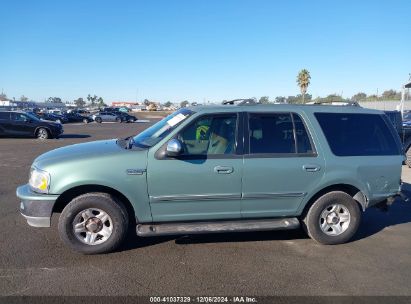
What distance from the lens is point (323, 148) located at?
4906 mm

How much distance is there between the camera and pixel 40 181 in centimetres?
435

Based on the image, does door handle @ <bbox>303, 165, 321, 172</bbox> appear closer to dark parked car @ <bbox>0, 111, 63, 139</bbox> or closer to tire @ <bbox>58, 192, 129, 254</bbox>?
tire @ <bbox>58, 192, 129, 254</bbox>

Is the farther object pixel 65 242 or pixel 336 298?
pixel 65 242

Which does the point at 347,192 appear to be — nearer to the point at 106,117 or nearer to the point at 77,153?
the point at 77,153

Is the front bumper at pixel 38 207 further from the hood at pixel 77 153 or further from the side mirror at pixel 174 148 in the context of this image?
the side mirror at pixel 174 148

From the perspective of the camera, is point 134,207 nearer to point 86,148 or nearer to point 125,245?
point 125,245

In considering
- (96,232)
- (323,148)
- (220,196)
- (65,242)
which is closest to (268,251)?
(220,196)

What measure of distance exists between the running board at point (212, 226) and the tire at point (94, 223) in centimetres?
28

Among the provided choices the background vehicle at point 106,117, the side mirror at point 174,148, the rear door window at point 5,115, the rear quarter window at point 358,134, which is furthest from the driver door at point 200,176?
the background vehicle at point 106,117

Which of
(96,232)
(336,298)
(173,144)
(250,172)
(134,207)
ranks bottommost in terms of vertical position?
(336,298)

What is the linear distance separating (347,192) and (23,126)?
19.0 m

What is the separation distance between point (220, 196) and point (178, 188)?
534 millimetres

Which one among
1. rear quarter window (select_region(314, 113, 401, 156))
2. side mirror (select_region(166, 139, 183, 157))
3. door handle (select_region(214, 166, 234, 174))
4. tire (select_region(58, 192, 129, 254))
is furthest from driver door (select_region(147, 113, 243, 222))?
rear quarter window (select_region(314, 113, 401, 156))

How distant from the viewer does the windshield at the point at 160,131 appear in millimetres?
4707
